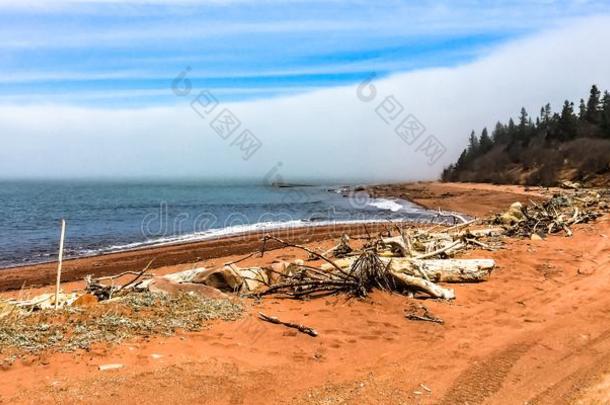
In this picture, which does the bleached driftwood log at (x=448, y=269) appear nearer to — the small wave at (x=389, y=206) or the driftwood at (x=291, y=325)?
the driftwood at (x=291, y=325)

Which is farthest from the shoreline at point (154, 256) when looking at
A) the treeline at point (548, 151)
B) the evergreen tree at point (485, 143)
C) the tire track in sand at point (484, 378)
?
the evergreen tree at point (485, 143)

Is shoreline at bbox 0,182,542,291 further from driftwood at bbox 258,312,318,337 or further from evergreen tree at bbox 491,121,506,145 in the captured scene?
evergreen tree at bbox 491,121,506,145

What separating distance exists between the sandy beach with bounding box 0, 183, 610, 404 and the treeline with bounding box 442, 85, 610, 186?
3989cm

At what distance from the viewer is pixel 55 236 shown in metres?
22.5

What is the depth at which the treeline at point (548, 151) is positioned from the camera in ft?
145

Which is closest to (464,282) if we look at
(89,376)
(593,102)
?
(89,376)

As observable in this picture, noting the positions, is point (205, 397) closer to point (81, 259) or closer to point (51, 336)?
point (51, 336)

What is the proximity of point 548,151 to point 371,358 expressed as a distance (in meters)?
53.0

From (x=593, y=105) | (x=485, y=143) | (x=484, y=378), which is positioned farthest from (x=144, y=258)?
(x=485, y=143)

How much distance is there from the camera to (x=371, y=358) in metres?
5.31

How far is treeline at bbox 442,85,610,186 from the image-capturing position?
145ft

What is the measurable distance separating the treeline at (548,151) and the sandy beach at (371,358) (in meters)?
39.9

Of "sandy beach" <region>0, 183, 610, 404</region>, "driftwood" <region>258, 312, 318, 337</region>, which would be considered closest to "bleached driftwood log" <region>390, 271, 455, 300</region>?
"sandy beach" <region>0, 183, 610, 404</region>

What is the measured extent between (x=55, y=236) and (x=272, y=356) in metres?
20.7
